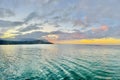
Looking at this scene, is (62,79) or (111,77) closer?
(62,79)

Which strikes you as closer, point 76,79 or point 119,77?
point 76,79

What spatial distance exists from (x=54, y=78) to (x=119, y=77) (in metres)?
10.2

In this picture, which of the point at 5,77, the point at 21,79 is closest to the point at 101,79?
the point at 21,79

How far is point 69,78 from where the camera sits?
2362cm

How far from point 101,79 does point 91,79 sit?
157 cm

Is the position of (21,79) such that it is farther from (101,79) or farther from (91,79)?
(101,79)

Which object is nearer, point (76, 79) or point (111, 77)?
point (76, 79)

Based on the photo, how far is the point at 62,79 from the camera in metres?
23.0

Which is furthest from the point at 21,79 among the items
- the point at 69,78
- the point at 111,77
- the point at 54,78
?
the point at 111,77

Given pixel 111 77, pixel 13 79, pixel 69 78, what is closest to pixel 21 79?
pixel 13 79

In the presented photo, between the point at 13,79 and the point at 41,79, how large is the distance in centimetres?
395

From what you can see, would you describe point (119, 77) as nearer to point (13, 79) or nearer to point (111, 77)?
point (111, 77)

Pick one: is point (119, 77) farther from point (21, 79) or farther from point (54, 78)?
point (21, 79)

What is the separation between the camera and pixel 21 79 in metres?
22.5
